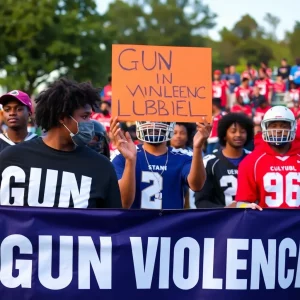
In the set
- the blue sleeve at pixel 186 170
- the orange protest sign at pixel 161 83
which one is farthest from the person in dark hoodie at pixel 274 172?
the orange protest sign at pixel 161 83

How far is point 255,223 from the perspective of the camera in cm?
581

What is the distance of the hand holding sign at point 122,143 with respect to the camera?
6.20m

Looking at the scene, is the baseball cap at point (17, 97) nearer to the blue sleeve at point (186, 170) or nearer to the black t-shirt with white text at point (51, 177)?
the blue sleeve at point (186, 170)

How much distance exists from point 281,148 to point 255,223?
7.47 feet

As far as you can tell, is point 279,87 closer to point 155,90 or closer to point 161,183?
point 161,183

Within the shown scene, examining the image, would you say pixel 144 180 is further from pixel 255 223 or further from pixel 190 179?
pixel 255 223

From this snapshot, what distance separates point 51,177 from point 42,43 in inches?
→ 2108

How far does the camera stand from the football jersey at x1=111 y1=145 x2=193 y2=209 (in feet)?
24.1

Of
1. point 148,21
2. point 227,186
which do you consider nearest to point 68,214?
point 227,186

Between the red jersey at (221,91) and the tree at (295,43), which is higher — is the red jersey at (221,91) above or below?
below

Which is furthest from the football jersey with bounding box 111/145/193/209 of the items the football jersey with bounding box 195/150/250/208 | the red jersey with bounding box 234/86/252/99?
the red jersey with bounding box 234/86/252/99

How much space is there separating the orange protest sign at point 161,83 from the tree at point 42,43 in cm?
4939

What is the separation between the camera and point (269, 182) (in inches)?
305

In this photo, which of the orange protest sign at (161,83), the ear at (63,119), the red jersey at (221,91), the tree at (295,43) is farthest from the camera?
the tree at (295,43)
